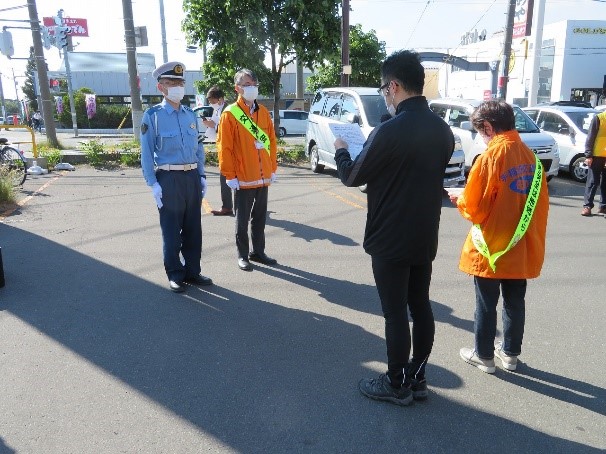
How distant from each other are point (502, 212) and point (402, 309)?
832 millimetres

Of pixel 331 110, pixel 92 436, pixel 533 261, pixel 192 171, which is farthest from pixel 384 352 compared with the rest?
pixel 331 110

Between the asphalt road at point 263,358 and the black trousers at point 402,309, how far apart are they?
32cm

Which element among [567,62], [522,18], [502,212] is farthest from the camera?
[522,18]

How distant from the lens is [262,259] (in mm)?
5480

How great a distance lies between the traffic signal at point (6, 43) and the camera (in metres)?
15.3

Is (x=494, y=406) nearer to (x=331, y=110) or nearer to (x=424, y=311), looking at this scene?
(x=424, y=311)

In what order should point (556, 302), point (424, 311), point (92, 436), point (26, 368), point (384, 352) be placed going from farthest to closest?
point (556, 302) → point (384, 352) → point (26, 368) → point (424, 311) → point (92, 436)

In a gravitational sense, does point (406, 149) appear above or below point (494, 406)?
above

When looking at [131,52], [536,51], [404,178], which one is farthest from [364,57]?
[404,178]

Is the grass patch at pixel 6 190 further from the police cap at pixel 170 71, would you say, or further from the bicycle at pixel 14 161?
the police cap at pixel 170 71

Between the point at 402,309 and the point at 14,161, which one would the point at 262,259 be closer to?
the point at 402,309

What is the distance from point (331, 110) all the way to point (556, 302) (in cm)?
737

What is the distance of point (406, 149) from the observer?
2.45 m

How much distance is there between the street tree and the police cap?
8.60 metres
